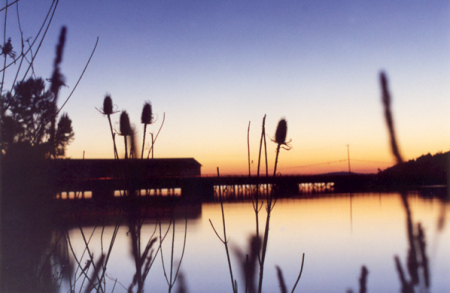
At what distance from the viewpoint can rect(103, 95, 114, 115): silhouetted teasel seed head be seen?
155cm

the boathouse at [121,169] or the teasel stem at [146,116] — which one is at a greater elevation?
the teasel stem at [146,116]

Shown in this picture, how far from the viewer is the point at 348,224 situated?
18.7m

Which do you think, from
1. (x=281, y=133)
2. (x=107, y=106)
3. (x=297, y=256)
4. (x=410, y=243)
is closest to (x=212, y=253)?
(x=297, y=256)

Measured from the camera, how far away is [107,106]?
156 centimetres

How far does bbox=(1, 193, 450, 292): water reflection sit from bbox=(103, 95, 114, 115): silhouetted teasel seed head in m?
0.39

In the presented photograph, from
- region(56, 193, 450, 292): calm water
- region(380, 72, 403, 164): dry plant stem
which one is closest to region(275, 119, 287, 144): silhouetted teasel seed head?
region(380, 72, 403, 164): dry plant stem

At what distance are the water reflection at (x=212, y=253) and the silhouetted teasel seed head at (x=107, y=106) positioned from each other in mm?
390

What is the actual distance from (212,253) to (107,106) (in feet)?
36.7

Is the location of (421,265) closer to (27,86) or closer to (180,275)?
(180,275)

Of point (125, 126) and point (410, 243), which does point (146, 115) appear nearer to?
point (125, 126)

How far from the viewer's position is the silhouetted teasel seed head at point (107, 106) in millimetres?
1551

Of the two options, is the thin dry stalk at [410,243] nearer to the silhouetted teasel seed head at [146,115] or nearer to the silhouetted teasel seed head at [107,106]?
the silhouetted teasel seed head at [146,115]

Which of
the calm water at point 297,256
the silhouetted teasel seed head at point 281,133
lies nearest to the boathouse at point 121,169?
the silhouetted teasel seed head at point 281,133

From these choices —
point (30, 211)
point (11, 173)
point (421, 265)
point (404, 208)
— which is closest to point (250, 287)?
point (421, 265)
